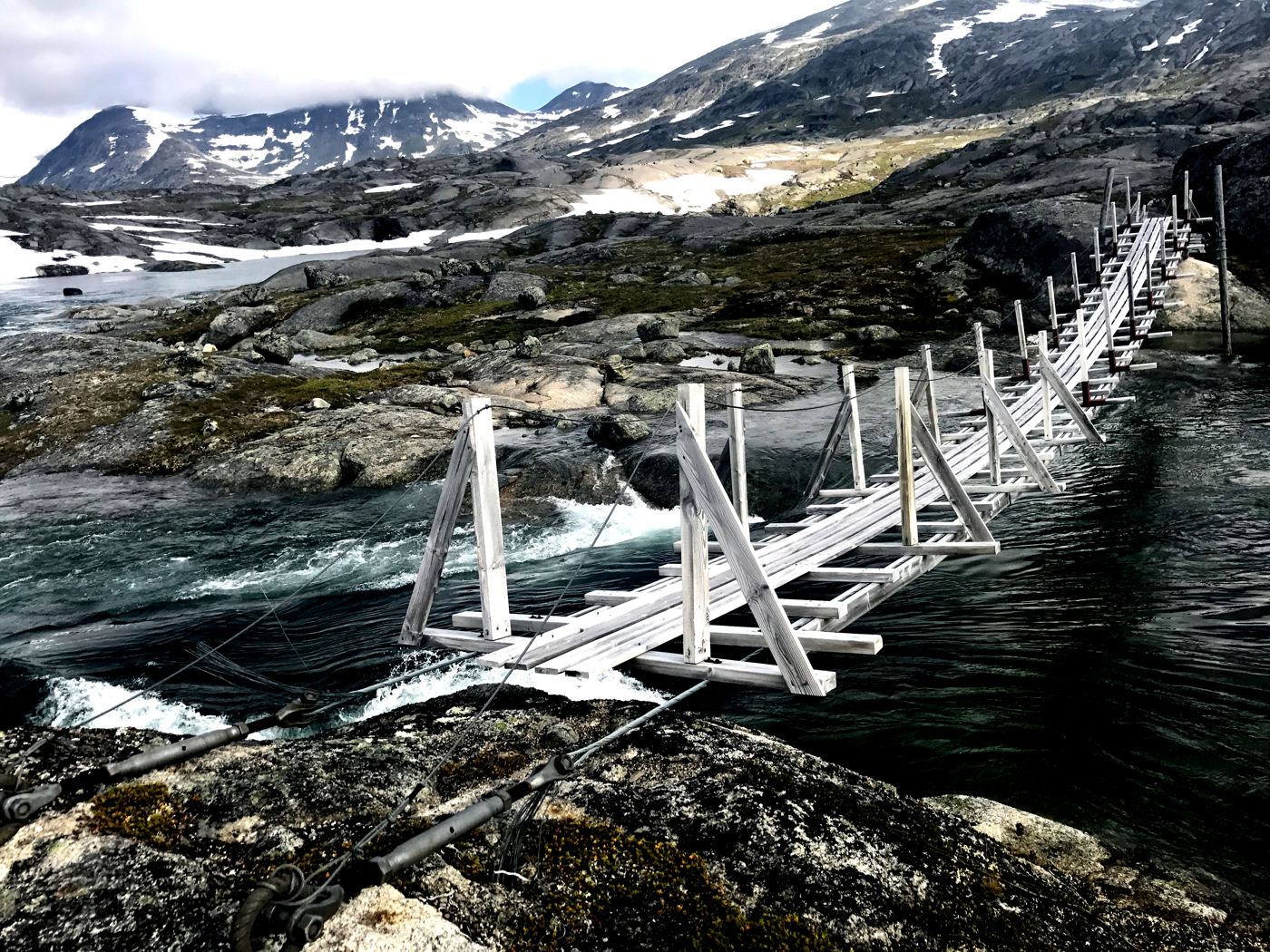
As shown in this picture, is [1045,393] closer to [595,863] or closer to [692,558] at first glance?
[692,558]

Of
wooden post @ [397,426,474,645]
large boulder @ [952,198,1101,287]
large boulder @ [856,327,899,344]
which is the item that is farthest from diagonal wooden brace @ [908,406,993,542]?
large boulder @ [952,198,1101,287]

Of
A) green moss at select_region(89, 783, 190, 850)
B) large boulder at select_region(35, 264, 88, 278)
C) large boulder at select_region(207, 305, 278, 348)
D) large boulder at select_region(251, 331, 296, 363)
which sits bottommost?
green moss at select_region(89, 783, 190, 850)

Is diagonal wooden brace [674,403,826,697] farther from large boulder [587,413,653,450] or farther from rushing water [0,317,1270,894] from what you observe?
large boulder [587,413,653,450]

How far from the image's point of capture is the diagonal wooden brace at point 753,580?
26.9 ft

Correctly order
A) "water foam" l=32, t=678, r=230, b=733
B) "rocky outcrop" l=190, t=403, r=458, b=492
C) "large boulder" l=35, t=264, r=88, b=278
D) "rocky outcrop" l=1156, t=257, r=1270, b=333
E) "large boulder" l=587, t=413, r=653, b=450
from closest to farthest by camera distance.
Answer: "water foam" l=32, t=678, r=230, b=733 < "rocky outcrop" l=190, t=403, r=458, b=492 < "large boulder" l=587, t=413, r=653, b=450 < "rocky outcrop" l=1156, t=257, r=1270, b=333 < "large boulder" l=35, t=264, r=88, b=278

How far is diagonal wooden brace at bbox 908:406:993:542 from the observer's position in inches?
483

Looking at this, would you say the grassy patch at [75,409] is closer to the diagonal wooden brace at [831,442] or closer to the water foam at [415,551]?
the water foam at [415,551]

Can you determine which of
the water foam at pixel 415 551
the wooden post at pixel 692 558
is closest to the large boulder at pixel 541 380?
the water foam at pixel 415 551

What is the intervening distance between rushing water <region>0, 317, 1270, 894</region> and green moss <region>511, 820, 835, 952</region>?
3.98 meters

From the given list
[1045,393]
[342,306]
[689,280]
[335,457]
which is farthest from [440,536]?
[689,280]

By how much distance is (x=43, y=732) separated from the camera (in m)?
6.61

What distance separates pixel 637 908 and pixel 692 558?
424 centimetres

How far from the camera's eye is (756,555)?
9547mm

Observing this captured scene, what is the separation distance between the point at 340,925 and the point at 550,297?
6038cm
